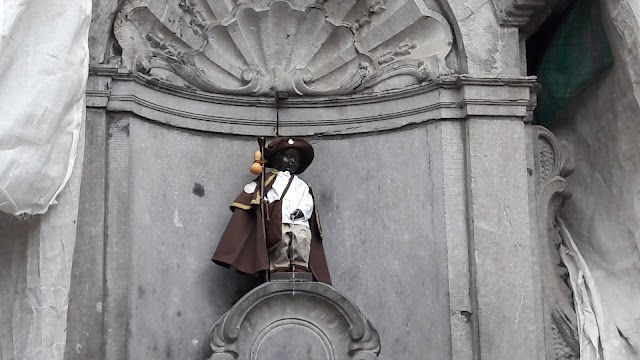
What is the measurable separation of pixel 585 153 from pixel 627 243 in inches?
25.3

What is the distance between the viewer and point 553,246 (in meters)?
7.75

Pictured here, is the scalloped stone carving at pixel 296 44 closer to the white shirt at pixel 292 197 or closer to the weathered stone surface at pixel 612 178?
the white shirt at pixel 292 197

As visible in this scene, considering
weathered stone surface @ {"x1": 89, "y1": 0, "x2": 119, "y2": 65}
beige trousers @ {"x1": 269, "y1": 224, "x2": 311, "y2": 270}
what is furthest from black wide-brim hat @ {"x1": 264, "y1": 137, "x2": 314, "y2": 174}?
weathered stone surface @ {"x1": 89, "y1": 0, "x2": 119, "y2": 65}

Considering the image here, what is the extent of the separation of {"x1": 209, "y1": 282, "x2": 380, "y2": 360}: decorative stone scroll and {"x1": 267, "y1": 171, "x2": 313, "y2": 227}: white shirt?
0.51 meters

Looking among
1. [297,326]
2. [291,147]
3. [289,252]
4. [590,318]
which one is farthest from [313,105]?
[590,318]

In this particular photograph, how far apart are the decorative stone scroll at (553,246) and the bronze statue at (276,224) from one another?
124 centimetres

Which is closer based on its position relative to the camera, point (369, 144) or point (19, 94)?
point (19, 94)

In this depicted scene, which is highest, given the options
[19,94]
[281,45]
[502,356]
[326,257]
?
[281,45]

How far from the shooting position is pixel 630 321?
7465 mm

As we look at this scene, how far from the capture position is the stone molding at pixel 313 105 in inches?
291

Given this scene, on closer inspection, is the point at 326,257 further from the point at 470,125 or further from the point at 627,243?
the point at 627,243

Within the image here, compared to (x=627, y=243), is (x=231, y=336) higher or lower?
lower

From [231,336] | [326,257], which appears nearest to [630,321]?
[326,257]

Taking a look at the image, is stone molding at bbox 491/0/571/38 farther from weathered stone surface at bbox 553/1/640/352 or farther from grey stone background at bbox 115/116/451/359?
grey stone background at bbox 115/116/451/359
